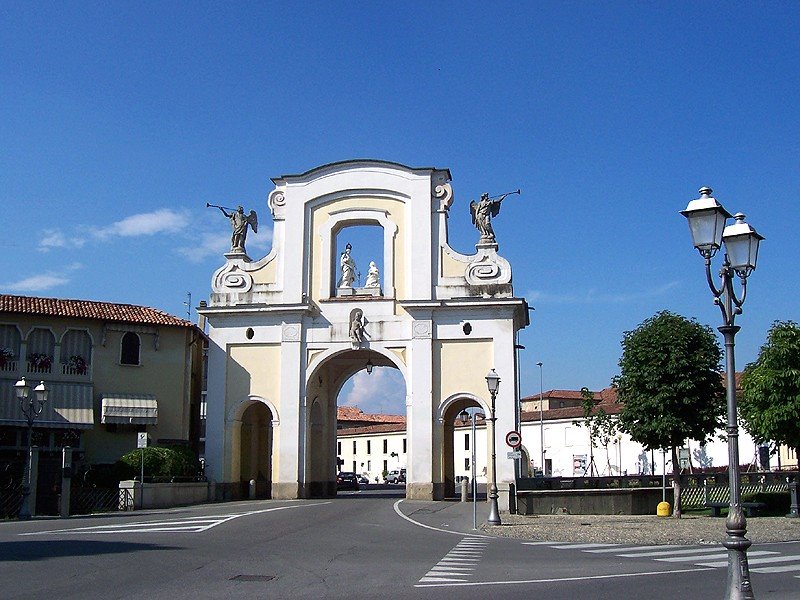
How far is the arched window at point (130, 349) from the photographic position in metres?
41.4

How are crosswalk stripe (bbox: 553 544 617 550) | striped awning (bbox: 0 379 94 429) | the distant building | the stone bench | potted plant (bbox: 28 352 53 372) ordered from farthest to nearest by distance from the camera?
potted plant (bbox: 28 352 53 372)
the distant building
striped awning (bbox: 0 379 94 429)
the stone bench
crosswalk stripe (bbox: 553 544 617 550)

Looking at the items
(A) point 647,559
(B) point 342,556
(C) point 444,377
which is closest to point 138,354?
(C) point 444,377

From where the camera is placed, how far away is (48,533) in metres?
21.3

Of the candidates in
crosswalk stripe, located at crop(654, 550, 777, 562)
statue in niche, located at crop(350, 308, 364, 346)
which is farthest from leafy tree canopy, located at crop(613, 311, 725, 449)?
crosswalk stripe, located at crop(654, 550, 777, 562)

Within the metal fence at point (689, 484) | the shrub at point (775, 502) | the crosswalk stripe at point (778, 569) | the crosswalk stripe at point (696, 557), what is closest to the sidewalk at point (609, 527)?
the shrub at point (775, 502)

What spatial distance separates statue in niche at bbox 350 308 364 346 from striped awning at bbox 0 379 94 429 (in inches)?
458

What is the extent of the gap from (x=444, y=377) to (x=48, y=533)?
70.7ft

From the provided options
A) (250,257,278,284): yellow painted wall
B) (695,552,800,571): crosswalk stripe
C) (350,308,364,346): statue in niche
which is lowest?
(695,552,800,571): crosswalk stripe

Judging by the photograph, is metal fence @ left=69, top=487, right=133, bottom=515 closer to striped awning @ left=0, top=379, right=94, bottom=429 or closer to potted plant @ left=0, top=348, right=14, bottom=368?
striped awning @ left=0, top=379, right=94, bottom=429

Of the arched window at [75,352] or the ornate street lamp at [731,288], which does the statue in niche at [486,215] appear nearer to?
the arched window at [75,352]

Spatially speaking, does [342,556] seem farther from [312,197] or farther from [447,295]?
[312,197]

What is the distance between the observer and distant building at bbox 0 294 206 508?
38.7 metres

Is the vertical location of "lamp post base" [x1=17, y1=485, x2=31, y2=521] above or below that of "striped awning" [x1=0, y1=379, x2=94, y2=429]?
below

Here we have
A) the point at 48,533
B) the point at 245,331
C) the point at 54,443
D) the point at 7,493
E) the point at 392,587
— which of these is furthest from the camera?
the point at 245,331
